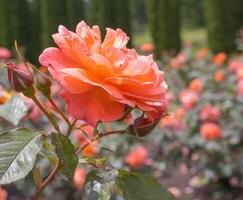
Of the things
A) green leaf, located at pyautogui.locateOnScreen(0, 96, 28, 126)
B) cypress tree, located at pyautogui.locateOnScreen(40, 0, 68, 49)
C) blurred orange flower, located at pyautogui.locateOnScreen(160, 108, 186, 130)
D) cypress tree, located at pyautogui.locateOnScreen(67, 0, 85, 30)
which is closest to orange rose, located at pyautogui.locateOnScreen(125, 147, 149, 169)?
blurred orange flower, located at pyautogui.locateOnScreen(160, 108, 186, 130)

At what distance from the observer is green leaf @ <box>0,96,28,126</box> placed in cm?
78

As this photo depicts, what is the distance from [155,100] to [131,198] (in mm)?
112

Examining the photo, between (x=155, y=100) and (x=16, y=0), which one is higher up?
(x=155, y=100)

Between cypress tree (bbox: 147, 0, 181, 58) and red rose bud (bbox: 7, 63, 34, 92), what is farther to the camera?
cypress tree (bbox: 147, 0, 181, 58)

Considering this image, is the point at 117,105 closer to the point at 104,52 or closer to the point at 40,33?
the point at 104,52

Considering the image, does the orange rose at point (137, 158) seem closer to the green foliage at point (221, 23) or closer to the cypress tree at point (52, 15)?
the green foliage at point (221, 23)

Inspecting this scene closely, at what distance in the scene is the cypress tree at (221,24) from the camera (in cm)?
853

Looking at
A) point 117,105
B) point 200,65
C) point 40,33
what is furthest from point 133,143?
point 40,33

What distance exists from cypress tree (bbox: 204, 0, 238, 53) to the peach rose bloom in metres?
8.03

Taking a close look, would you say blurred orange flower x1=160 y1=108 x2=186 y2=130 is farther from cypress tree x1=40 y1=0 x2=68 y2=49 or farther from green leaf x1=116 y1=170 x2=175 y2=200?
cypress tree x1=40 y1=0 x2=68 y2=49

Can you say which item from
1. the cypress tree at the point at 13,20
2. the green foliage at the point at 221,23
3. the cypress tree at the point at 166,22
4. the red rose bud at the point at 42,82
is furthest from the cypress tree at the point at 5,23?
the red rose bud at the point at 42,82

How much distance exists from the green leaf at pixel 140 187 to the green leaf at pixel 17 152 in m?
0.10

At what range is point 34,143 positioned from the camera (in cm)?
62

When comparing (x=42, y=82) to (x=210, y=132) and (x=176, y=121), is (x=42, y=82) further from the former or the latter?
(x=176, y=121)
